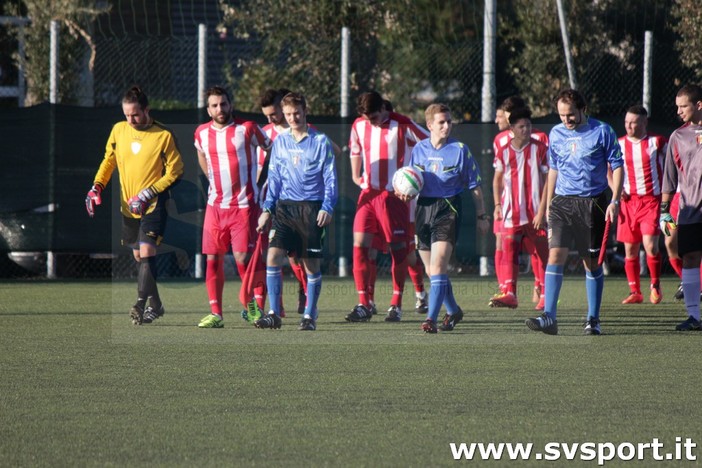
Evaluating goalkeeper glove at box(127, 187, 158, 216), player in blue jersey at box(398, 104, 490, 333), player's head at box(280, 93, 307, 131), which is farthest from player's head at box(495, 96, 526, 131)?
goalkeeper glove at box(127, 187, 158, 216)

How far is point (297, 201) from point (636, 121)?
4609 mm

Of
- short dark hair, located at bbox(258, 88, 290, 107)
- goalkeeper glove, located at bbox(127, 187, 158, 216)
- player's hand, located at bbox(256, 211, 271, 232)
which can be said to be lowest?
player's hand, located at bbox(256, 211, 271, 232)


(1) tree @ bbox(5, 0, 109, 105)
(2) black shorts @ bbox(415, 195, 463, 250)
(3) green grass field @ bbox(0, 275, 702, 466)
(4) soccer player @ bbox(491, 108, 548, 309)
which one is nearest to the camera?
(3) green grass field @ bbox(0, 275, 702, 466)

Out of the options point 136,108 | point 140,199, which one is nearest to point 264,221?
point 140,199

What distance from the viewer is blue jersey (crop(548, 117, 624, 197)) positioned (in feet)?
31.4

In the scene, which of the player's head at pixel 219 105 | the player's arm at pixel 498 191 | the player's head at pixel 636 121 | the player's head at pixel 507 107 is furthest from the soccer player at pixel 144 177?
the player's head at pixel 636 121

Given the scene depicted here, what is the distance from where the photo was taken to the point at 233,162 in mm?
10516

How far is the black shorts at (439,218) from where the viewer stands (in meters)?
9.83

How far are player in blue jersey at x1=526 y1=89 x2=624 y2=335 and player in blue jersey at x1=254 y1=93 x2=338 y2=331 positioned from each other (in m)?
1.91

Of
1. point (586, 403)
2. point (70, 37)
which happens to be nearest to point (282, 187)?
point (586, 403)

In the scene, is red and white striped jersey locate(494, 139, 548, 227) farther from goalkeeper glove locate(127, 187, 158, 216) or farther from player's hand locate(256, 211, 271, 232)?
goalkeeper glove locate(127, 187, 158, 216)

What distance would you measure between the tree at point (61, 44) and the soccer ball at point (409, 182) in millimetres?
8824

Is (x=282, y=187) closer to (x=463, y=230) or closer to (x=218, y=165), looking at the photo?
(x=218, y=165)

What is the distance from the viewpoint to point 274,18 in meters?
20.2
